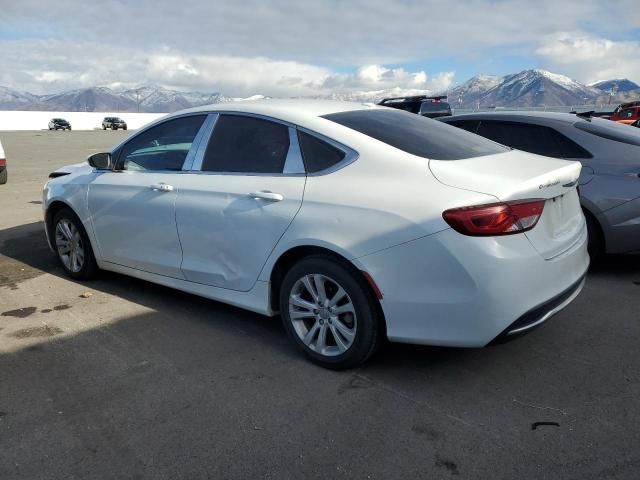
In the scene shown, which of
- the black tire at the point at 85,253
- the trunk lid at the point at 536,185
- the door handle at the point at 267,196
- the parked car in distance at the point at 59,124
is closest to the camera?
the trunk lid at the point at 536,185

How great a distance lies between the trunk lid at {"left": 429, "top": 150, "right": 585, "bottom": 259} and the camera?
2912 mm

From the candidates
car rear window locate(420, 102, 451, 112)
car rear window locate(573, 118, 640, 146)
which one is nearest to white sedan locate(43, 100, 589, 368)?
car rear window locate(573, 118, 640, 146)

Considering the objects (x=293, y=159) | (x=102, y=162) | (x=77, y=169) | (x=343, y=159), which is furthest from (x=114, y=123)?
(x=343, y=159)

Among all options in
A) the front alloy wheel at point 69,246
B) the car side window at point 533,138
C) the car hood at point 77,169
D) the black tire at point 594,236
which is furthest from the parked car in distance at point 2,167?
the black tire at point 594,236

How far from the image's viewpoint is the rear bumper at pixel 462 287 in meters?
2.77

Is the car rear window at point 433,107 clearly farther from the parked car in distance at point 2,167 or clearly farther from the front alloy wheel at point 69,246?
the front alloy wheel at point 69,246

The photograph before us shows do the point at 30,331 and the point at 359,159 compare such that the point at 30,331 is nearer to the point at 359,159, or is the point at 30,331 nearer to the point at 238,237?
the point at 238,237

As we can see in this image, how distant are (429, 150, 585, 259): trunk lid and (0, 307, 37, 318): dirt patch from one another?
3.28 m

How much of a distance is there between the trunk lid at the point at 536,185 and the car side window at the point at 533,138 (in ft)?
6.26

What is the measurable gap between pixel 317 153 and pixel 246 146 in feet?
2.01

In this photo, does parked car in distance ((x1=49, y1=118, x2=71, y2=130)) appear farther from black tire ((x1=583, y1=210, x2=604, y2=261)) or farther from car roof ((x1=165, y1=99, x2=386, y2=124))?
black tire ((x1=583, y1=210, x2=604, y2=261))

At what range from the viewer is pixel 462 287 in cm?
280

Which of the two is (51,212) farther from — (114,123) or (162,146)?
(114,123)

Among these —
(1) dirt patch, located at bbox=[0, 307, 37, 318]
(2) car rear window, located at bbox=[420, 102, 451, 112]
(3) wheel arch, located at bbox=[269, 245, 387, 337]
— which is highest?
(2) car rear window, located at bbox=[420, 102, 451, 112]
